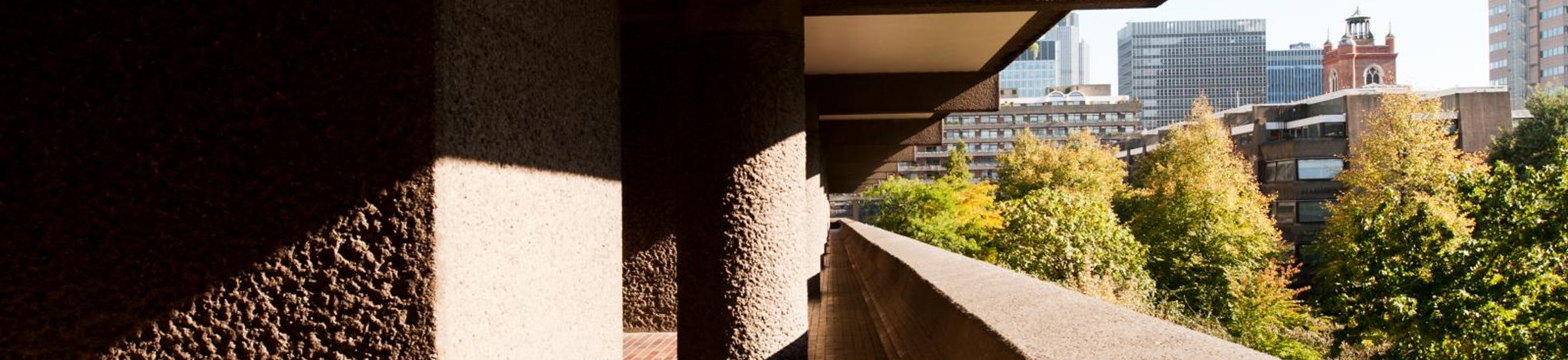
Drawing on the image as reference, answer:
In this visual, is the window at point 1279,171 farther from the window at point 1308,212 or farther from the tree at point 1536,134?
the tree at point 1536,134

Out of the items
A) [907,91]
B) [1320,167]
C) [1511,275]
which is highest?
[907,91]

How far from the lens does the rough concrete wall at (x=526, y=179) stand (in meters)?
2.54

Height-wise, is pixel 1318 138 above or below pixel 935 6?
above

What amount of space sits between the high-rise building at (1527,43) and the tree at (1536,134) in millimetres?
80725

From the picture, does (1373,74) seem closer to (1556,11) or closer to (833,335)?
(1556,11)

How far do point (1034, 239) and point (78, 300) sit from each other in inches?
1149

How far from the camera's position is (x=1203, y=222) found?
153 ft

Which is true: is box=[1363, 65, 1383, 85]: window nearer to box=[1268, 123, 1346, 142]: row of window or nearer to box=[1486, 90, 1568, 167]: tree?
box=[1268, 123, 1346, 142]: row of window

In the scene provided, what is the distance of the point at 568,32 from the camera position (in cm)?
336

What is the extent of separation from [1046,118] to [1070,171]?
77.9 m

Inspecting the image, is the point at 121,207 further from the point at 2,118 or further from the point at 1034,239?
the point at 1034,239

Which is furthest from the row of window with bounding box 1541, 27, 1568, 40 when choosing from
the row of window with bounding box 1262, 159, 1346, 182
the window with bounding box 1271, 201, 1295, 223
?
the window with bounding box 1271, 201, 1295, 223

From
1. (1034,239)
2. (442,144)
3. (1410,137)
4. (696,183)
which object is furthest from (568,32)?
(1410,137)

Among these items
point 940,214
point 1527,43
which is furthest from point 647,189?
point 1527,43
